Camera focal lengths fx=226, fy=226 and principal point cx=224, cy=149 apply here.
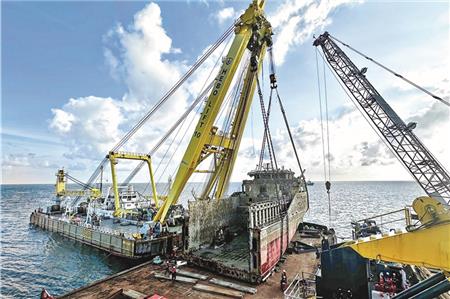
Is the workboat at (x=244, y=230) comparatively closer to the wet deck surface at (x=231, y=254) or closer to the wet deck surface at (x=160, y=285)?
the wet deck surface at (x=231, y=254)

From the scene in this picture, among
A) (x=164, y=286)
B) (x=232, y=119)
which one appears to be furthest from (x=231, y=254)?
(x=232, y=119)

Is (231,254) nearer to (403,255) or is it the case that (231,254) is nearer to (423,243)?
(403,255)

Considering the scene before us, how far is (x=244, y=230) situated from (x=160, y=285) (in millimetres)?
11381

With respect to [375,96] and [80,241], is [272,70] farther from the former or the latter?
[80,241]

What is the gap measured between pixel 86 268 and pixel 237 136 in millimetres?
18793

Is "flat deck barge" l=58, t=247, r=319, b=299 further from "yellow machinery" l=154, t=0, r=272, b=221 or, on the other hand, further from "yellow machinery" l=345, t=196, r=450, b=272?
"yellow machinery" l=154, t=0, r=272, b=221

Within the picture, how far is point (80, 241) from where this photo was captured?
91.5 feet

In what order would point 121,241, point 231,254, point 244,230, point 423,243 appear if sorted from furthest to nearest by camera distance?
point 121,241
point 244,230
point 231,254
point 423,243

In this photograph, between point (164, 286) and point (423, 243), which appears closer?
point (423, 243)

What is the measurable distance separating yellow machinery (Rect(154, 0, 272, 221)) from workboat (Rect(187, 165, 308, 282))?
3.24 meters

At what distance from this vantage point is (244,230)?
21875mm

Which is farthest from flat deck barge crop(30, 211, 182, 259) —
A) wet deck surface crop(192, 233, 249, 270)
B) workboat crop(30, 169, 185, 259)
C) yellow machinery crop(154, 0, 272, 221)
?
wet deck surface crop(192, 233, 249, 270)

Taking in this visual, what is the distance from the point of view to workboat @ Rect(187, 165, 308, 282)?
1230 centimetres

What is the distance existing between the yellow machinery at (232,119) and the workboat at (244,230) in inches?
128
